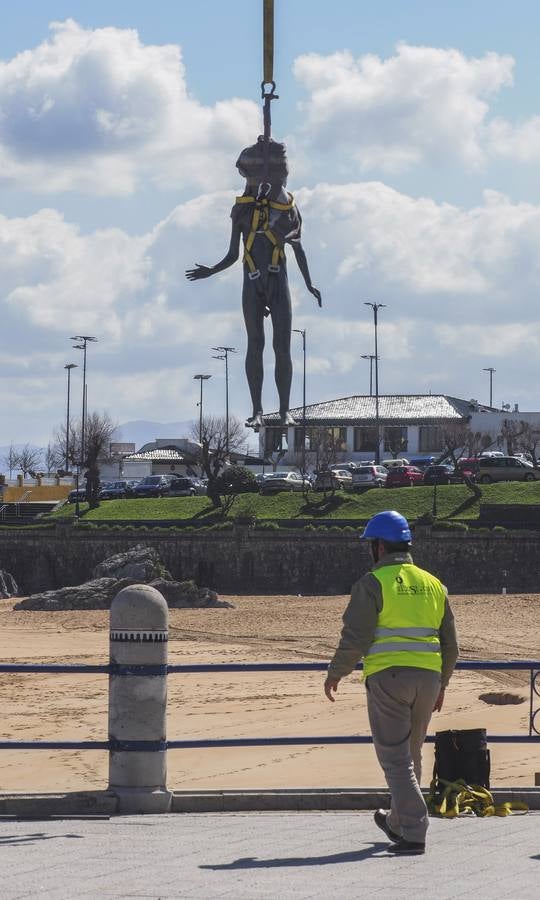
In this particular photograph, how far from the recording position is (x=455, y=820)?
8586mm

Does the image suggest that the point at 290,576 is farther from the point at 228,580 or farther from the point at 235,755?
the point at 235,755

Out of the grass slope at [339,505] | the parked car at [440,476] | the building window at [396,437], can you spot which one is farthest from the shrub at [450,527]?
the building window at [396,437]

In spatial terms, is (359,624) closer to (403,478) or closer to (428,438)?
(403,478)

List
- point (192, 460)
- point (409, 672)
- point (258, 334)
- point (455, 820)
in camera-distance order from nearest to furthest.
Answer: point (409, 672) → point (455, 820) → point (258, 334) → point (192, 460)

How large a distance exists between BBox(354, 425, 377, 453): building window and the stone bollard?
91.9 meters

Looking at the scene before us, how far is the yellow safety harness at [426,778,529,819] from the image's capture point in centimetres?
879

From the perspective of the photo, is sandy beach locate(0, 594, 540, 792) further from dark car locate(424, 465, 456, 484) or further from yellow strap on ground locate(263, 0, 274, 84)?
dark car locate(424, 465, 456, 484)

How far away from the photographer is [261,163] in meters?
26.6

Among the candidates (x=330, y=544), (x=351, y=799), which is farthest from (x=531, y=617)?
(x=351, y=799)

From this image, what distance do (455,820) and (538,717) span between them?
10.4 metres

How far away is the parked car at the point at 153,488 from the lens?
72.2 m

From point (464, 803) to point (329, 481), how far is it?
57970 mm

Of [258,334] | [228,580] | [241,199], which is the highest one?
[241,199]

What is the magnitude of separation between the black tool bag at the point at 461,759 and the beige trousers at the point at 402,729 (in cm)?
120
